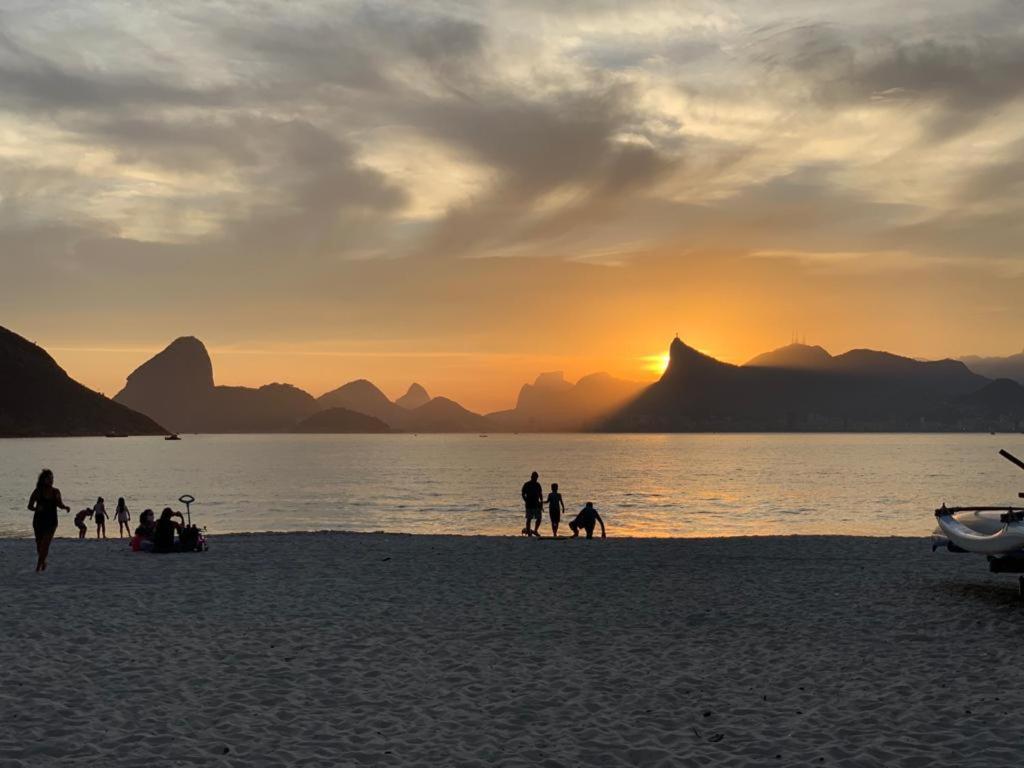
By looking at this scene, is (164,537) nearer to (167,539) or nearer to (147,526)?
(167,539)

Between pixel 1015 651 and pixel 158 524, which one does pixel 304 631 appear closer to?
pixel 1015 651

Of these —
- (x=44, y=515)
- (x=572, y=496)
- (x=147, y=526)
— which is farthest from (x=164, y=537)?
(x=572, y=496)

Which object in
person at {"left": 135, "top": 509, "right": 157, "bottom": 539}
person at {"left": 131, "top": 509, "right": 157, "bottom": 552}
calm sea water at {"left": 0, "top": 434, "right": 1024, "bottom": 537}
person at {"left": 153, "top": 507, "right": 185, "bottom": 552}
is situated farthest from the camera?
calm sea water at {"left": 0, "top": 434, "right": 1024, "bottom": 537}

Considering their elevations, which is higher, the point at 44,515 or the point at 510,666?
the point at 44,515

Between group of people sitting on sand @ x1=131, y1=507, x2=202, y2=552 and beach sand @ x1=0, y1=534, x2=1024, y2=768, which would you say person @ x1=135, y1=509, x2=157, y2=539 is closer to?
group of people sitting on sand @ x1=131, y1=507, x2=202, y2=552

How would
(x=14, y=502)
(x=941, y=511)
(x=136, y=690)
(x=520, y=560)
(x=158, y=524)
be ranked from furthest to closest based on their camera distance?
(x=14, y=502) < (x=158, y=524) < (x=520, y=560) < (x=941, y=511) < (x=136, y=690)

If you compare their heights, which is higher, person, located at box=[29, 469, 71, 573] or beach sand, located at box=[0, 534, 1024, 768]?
person, located at box=[29, 469, 71, 573]

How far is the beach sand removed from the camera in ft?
26.1

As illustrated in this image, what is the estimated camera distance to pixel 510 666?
11.0 meters

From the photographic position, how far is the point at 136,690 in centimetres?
978

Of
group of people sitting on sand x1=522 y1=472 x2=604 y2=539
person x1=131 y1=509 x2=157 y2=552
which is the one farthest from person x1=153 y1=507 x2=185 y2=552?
group of people sitting on sand x1=522 y1=472 x2=604 y2=539

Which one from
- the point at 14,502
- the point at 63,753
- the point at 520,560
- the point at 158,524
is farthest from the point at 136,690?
the point at 14,502

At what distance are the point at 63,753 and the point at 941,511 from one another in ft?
57.8

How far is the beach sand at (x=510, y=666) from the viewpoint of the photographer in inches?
313
